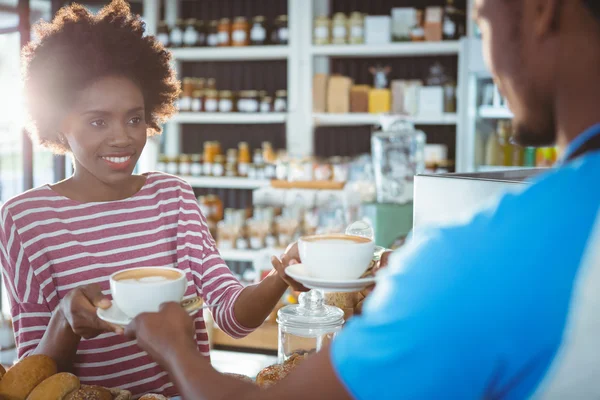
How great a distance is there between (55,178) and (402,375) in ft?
14.5

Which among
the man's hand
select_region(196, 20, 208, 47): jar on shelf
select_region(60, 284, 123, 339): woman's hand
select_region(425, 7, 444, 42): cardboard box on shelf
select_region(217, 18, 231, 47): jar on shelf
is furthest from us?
select_region(196, 20, 208, 47): jar on shelf

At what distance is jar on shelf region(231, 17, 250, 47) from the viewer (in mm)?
4660

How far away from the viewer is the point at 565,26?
60 centimetres

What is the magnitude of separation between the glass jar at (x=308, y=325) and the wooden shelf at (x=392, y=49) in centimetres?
330

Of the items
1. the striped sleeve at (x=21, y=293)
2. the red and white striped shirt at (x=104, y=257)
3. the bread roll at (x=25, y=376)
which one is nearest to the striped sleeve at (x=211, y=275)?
the red and white striped shirt at (x=104, y=257)

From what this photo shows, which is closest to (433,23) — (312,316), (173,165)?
(173,165)

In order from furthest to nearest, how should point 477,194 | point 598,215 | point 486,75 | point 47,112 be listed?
point 486,75 → point 47,112 → point 477,194 → point 598,215

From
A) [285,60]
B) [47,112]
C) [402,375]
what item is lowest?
[402,375]

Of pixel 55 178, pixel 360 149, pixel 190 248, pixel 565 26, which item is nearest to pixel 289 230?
pixel 360 149

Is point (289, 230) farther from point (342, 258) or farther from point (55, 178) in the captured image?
point (342, 258)

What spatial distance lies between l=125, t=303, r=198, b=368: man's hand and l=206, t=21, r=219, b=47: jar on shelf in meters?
4.13

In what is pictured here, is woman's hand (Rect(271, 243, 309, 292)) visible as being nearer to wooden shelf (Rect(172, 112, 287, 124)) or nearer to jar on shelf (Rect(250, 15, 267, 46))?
wooden shelf (Rect(172, 112, 287, 124))

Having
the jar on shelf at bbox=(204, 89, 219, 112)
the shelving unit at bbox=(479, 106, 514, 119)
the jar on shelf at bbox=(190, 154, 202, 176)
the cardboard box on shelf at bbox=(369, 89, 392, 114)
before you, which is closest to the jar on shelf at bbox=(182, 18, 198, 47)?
the jar on shelf at bbox=(204, 89, 219, 112)

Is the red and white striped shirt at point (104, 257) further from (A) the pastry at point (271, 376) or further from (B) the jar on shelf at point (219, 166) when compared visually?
(B) the jar on shelf at point (219, 166)
